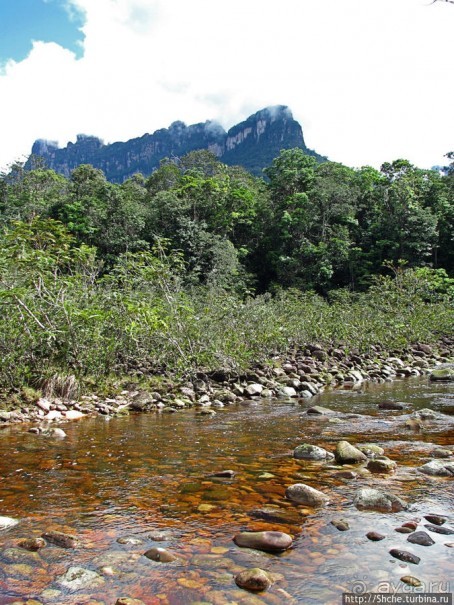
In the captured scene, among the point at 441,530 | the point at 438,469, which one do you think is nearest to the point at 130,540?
the point at 441,530

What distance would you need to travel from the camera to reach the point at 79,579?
2668 millimetres

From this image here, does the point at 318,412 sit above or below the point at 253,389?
above

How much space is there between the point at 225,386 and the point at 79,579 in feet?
27.1

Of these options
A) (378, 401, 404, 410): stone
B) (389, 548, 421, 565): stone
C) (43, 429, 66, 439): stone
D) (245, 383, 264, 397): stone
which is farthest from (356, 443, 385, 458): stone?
(245, 383, 264, 397): stone

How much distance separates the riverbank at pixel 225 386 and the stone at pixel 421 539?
4847mm

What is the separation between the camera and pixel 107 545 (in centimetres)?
312

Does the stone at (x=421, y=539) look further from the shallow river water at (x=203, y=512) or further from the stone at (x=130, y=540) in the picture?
the stone at (x=130, y=540)

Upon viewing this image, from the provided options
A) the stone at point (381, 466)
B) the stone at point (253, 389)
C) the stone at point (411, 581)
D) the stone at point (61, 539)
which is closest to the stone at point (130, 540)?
the stone at point (61, 539)

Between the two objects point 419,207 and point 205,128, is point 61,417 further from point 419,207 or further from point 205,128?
point 205,128

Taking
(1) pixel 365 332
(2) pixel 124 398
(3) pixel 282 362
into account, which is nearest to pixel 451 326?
(1) pixel 365 332

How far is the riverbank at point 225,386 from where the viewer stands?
809cm

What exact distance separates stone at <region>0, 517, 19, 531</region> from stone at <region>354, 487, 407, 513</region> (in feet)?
8.76

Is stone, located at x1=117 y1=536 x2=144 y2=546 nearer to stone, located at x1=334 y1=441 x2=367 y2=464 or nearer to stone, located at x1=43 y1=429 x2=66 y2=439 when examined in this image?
stone, located at x1=334 y1=441 x2=367 y2=464

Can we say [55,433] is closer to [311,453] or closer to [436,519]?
[311,453]
